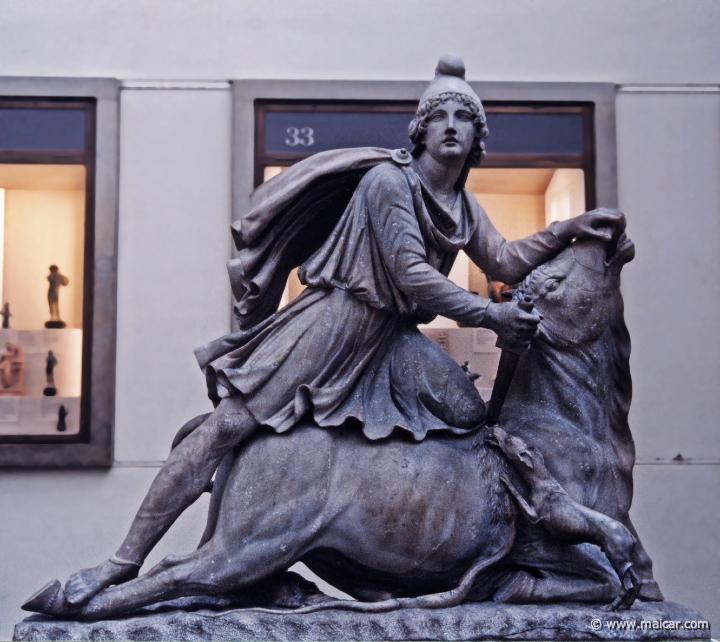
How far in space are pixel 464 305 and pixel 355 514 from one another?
0.77 m

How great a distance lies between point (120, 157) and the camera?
6.47m

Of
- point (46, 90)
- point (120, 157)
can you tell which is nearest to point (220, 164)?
point (120, 157)

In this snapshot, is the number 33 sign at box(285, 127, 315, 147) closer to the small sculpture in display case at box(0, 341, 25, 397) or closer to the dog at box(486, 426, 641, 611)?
the small sculpture in display case at box(0, 341, 25, 397)

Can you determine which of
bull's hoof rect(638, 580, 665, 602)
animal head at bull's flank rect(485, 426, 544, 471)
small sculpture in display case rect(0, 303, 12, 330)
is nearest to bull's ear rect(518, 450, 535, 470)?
animal head at bull's flank rect(485, 426, 544, 471)

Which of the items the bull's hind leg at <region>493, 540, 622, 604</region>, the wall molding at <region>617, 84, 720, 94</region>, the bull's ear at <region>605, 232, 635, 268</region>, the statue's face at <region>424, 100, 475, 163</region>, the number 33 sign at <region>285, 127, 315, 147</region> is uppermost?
the wall molding at <region>617, 84, 720, 94</region>

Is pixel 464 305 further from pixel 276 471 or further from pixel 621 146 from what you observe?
pixel 621 146

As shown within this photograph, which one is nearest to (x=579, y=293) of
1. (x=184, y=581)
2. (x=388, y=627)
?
(x=388, y=627)

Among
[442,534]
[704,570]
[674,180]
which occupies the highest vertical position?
[674,180]

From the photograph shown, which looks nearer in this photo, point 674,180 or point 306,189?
point 306,189

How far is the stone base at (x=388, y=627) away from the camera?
3529mm

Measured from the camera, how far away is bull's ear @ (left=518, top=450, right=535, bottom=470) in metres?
3.68

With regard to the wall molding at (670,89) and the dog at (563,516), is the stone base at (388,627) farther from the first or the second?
the wall molding at (670,89)

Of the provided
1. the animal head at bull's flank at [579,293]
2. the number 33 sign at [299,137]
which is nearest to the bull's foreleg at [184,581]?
the animal head at bull's flank at [579,293]

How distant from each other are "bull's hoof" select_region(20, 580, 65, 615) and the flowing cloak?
83 cm
